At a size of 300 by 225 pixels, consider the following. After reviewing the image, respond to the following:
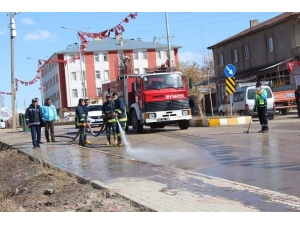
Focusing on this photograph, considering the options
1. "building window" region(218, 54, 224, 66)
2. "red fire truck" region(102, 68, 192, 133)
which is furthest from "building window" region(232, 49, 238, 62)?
"red fire truck" region(102, 68, 192, 133)

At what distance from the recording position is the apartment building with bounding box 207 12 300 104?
35688 millimetres

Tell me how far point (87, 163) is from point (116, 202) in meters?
4.59

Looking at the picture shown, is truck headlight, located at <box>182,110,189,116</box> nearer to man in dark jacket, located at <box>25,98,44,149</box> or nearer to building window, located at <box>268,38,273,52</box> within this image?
man in dark jacket, located at <box>25,98,44,149</box>

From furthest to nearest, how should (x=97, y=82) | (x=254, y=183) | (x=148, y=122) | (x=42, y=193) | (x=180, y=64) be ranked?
(x=97, y=82), (x=180, y=64), (x=148, y=122), (x=42, y=193), (x=254, y=183)

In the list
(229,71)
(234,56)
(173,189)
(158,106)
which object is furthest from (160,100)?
(234,56)

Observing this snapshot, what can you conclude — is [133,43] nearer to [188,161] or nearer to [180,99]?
[180,99]

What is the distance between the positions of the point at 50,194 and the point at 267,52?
111ft

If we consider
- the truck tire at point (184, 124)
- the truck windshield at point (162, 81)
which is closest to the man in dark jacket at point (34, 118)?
the truck windshield at point (162, 81)

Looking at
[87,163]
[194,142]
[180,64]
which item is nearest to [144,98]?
[194,142]

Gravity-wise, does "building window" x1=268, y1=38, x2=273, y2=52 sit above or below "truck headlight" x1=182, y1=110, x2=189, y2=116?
above

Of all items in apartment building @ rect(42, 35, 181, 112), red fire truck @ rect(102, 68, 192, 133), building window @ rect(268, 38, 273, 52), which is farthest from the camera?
apartment building @ rect(42, 35, 181, 112)

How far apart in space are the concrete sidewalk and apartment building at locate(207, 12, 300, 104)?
22912 millimetres

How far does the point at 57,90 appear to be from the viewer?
8456 centimetres

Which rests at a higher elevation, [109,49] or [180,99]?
[109,49]
